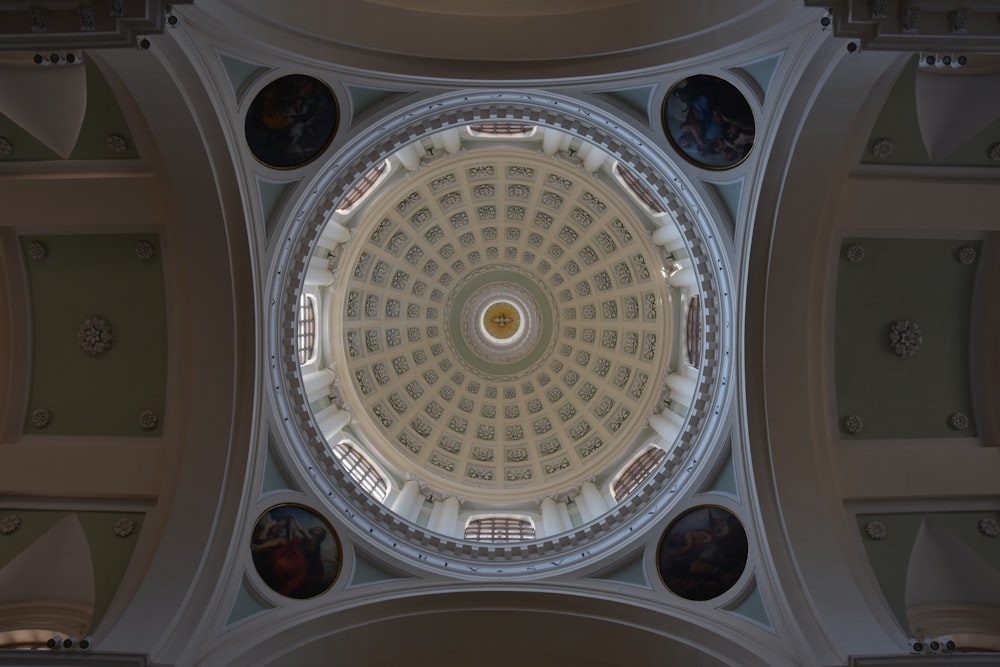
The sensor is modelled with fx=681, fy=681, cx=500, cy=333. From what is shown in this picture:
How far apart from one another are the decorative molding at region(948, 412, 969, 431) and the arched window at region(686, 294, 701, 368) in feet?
20.7

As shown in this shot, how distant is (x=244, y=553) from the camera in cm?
1483

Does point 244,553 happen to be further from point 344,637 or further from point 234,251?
point 234,251

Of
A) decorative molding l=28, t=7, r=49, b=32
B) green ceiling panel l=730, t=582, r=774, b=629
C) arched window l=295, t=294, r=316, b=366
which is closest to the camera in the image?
decorative molding l=28, t=7, r=49, b=32

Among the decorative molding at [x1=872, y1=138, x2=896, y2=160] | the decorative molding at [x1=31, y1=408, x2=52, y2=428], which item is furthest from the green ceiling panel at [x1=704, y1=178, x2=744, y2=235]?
A: the decorative molding at [x1=31, y1=408, x2=52, y2=428]

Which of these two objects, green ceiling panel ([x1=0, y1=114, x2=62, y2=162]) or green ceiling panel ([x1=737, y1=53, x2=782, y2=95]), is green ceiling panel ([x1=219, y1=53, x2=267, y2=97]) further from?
green ceiling panel ([x1=737, y1=53, x2=782, y2=95])

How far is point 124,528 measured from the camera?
49.7 ft

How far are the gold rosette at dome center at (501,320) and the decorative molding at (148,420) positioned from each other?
14.8 metres

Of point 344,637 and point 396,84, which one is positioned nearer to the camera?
point 396,84

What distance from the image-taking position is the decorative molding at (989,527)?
48.8 ft

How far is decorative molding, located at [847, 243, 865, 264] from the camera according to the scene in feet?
48.4

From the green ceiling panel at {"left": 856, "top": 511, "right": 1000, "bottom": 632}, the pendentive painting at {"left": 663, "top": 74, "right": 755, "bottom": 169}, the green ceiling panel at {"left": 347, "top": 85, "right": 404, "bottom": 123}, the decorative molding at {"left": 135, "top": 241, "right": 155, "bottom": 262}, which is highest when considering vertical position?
the green ceiling panel at {"left": 347, "top": 85, "right": 404, "bottom": 123}

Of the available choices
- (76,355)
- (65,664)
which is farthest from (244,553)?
(76,355)

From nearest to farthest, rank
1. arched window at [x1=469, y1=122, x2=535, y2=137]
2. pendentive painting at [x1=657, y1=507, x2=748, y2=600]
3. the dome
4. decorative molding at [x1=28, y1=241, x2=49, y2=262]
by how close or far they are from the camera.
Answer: pendentive painting at [x1=657, y1=507, x2=748, y2=600], decorative molding at [x1=28, y1=241, x2=49, y2=262], arched window at [x1=469, y1=122, x2=535, y2=137], the dome

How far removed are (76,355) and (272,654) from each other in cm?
835
